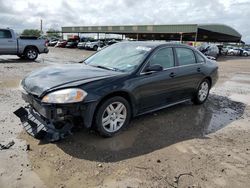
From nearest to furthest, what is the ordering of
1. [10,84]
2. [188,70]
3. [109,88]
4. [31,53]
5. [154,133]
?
[109,88] → [154,133] → [188,70] → [10,84] → [31,53]

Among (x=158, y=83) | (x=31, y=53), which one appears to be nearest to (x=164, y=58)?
(x=158, y=83)

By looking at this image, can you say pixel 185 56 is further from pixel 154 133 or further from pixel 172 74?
pixel 154 133

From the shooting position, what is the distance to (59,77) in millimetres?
4406

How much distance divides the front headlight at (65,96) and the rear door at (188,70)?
2616mm

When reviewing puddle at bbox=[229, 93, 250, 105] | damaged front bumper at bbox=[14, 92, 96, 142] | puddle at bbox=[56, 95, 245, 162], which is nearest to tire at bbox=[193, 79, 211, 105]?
puddle at bbox=[56, 95, 245, 162]

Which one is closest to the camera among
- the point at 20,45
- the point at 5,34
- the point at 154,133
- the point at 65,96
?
the point at 65,96

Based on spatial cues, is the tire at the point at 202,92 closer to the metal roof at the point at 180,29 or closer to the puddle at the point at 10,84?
the puddle at the point at 10,84

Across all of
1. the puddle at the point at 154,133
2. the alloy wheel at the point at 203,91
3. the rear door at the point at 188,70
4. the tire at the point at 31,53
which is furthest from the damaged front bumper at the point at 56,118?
the tire at the point at 31,53

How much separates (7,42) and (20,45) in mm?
747

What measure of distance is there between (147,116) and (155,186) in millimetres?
2607

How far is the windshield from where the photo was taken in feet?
16.6

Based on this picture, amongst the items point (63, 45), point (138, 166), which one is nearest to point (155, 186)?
point (138, 166)

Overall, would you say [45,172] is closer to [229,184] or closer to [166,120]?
[229,184]

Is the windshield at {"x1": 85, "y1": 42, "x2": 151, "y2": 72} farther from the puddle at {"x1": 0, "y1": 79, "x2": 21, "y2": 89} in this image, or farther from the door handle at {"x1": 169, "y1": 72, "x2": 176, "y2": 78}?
the puddle at {"x1": 0, "y1": 79, "x2": 21, "y2": 89}
